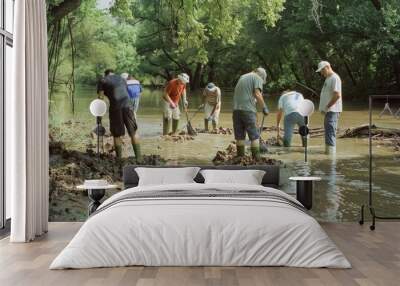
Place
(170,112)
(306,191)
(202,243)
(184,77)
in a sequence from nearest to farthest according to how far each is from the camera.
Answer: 1. (202,243)
2. (306,191)
3. (170,112)
4. (184,77)

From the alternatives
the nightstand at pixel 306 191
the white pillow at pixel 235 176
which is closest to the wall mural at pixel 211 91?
the nightstand at pixel 306 191

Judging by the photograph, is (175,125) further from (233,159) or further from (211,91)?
(233,159)

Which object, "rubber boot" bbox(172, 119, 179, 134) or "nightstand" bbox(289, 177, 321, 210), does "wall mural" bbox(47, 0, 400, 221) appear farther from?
"nightstand" bbox(289, 177, 321, 210)

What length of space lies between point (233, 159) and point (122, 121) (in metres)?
1.48

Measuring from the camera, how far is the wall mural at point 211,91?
311 inches

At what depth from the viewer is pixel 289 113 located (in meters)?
7.98

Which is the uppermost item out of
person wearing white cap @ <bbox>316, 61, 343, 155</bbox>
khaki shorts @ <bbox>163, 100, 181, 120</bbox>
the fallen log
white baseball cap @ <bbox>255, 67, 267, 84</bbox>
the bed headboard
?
white baseball cap @ <bbox>255, 67, 267, 84</bbox>

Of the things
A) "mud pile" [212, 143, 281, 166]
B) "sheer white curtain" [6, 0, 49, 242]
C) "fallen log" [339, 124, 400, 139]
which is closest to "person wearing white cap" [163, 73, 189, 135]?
"mud pile" [212, 143, 281, 166]

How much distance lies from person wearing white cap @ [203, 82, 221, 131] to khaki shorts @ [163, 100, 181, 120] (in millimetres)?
352

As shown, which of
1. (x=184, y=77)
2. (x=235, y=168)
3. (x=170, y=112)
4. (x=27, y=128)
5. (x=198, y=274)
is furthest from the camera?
(x=184, y=77)

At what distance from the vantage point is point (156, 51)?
8.16m

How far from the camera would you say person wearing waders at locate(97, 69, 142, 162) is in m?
8.01

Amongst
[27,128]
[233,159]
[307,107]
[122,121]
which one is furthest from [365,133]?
[27,128]

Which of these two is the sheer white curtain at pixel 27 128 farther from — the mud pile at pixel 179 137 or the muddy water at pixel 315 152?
the mud pile at pixel 179 137
